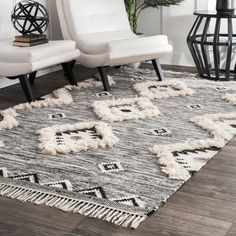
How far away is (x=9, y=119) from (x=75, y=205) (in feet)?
3.96

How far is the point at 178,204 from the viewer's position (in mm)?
1961

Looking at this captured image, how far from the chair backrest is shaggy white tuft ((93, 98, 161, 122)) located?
850 millimetres

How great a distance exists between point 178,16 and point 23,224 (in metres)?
3.36

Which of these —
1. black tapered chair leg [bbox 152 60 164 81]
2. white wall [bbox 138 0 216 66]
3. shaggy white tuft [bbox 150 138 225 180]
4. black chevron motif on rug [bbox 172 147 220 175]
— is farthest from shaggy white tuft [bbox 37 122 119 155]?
white wall [bbox 138 0 216 66]

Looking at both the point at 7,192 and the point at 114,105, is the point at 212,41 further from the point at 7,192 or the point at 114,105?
the point at 7,192

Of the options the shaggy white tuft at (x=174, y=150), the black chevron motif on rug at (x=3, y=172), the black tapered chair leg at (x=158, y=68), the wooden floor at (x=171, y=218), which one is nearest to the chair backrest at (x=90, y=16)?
the black tapered chair leg at (x=158, y=68)

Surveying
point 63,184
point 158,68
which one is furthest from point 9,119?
point 158,68

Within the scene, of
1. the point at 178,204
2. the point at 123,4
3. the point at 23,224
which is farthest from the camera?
the point at 123,4

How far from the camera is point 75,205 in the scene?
6.39 ft

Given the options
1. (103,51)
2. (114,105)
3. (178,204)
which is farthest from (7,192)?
(103,51)

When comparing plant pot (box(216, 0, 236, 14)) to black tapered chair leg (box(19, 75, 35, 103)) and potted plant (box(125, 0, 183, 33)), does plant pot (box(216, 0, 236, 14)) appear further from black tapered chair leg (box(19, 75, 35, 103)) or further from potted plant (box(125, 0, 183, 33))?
black tapered chair leg (box(19, 75, 35, 103))

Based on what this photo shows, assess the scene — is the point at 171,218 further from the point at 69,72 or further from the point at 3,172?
the point at 69,72

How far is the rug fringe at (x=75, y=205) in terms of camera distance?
1.83 m

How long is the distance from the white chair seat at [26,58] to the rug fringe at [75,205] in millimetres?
1305
